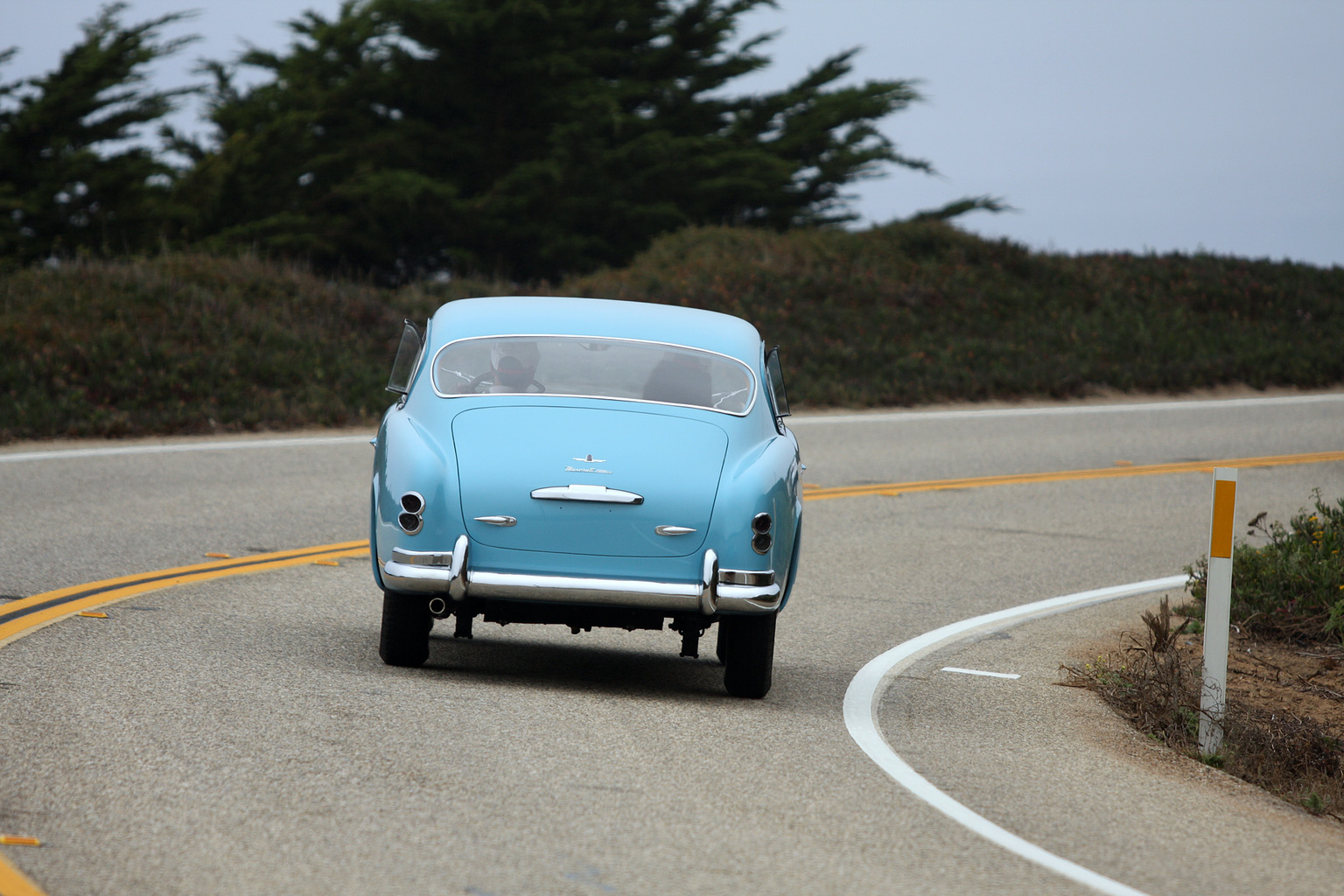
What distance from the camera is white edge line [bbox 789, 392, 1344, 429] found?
20094 mm

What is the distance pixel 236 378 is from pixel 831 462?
794cm

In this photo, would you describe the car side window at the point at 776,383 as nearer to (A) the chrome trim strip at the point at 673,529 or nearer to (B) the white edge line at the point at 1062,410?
(A) the chrome trim strip at the point at 673,529

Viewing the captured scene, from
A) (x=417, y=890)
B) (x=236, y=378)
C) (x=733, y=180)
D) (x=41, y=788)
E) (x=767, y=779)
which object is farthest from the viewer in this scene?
(x=733, y=180)

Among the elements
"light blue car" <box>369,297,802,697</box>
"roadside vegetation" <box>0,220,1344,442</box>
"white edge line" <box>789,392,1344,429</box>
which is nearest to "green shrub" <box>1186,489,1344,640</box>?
"light blue car" <box>369,297,802,697</box>

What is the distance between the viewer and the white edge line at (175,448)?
14.0 meters

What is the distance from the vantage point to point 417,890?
3.94m

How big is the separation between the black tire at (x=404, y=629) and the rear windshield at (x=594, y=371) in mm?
1060

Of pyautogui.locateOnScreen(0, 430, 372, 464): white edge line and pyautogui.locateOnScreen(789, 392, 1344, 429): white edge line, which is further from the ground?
pyautogui.locateOnScreen(789, 392, 1344, 429): white edge line

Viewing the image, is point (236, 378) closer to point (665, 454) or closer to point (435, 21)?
point (665, 454)

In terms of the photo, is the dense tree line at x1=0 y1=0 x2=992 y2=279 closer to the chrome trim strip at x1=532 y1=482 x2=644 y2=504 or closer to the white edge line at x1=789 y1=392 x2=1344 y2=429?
the white edge line at x1=789 y1=392 x2=1344 y2=429

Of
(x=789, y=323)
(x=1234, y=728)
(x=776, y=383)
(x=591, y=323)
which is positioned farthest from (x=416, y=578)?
(x=789, y=323)

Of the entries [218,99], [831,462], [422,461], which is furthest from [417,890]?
[218,99]

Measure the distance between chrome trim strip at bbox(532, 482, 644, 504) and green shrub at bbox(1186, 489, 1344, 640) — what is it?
4.91m

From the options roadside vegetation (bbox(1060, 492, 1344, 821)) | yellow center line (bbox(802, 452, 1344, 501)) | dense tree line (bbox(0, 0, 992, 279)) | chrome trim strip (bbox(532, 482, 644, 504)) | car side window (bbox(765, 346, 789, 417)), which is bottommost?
roadside vegetation (bbox(1060, 492, 1344, 821))
